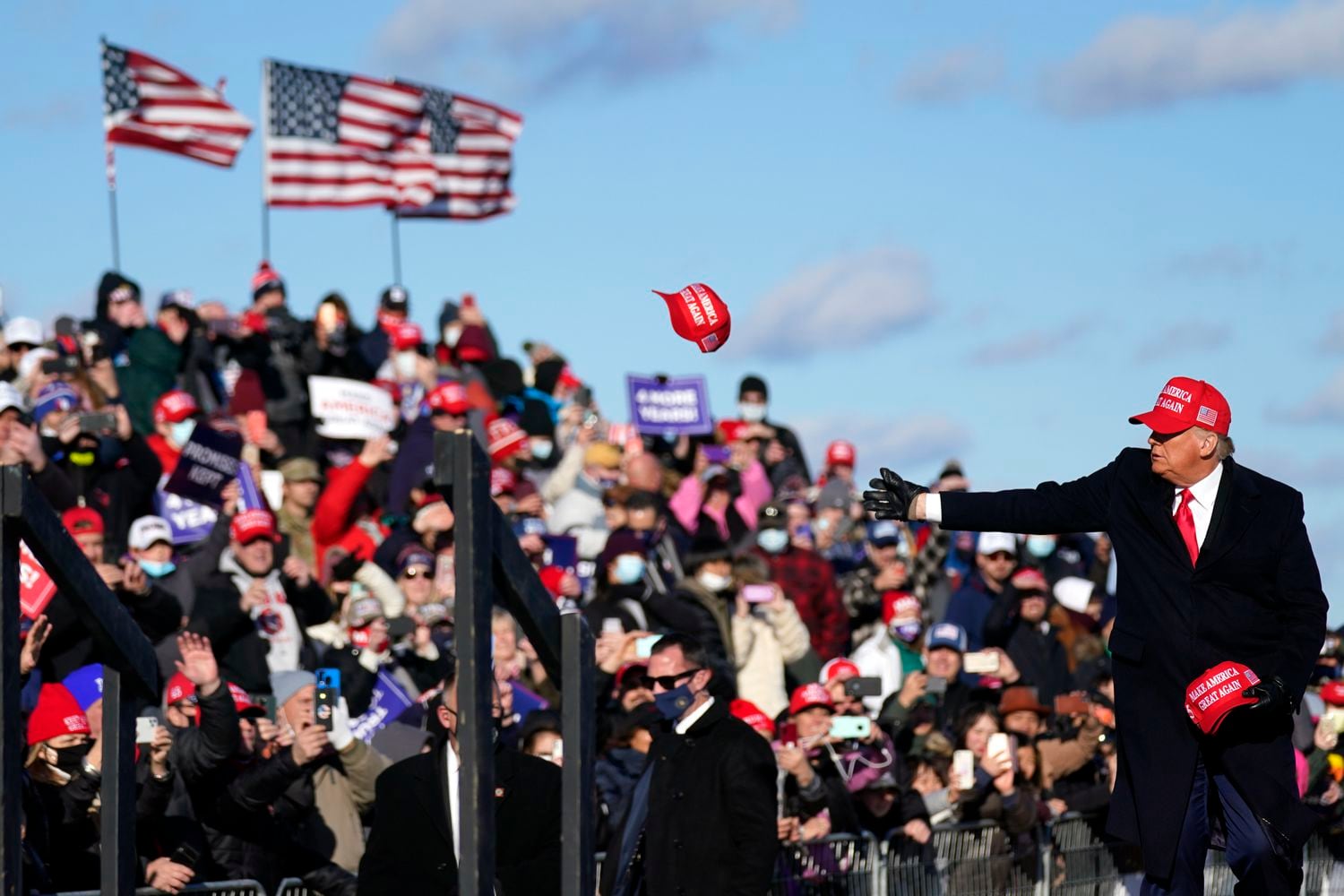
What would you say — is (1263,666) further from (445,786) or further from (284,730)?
(284,730)

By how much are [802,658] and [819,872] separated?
4.33 meters

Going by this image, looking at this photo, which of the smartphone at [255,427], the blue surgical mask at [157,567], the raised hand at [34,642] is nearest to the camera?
the raised hand at [34,642]

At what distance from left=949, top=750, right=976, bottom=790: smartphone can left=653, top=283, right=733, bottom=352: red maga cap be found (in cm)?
403

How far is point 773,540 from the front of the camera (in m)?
18.3

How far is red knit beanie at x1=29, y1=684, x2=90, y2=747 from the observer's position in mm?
10242

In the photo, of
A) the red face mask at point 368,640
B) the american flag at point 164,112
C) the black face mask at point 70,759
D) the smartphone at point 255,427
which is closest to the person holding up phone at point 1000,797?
the red face mask at point 368,640

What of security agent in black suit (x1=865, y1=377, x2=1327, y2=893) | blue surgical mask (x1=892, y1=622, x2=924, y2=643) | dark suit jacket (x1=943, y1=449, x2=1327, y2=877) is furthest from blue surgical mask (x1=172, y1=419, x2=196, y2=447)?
dark suit jacket (x1=943, y1=449, x2=1327, y2=877)

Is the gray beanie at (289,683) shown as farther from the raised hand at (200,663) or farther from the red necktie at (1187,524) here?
the red necktie at (1187,524)

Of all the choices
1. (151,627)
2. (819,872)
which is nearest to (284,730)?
(151,627)

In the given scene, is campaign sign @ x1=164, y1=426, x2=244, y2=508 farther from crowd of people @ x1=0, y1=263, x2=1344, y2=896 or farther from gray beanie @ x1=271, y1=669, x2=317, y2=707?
gray beanie @ x1=271, y1=669, x2=317, y2=707

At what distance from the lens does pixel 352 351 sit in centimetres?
2112

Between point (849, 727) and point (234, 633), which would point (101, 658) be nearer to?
point (234, 633)

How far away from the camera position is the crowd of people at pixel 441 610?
10.8 m

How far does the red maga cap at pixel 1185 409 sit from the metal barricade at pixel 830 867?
13.5 feet
